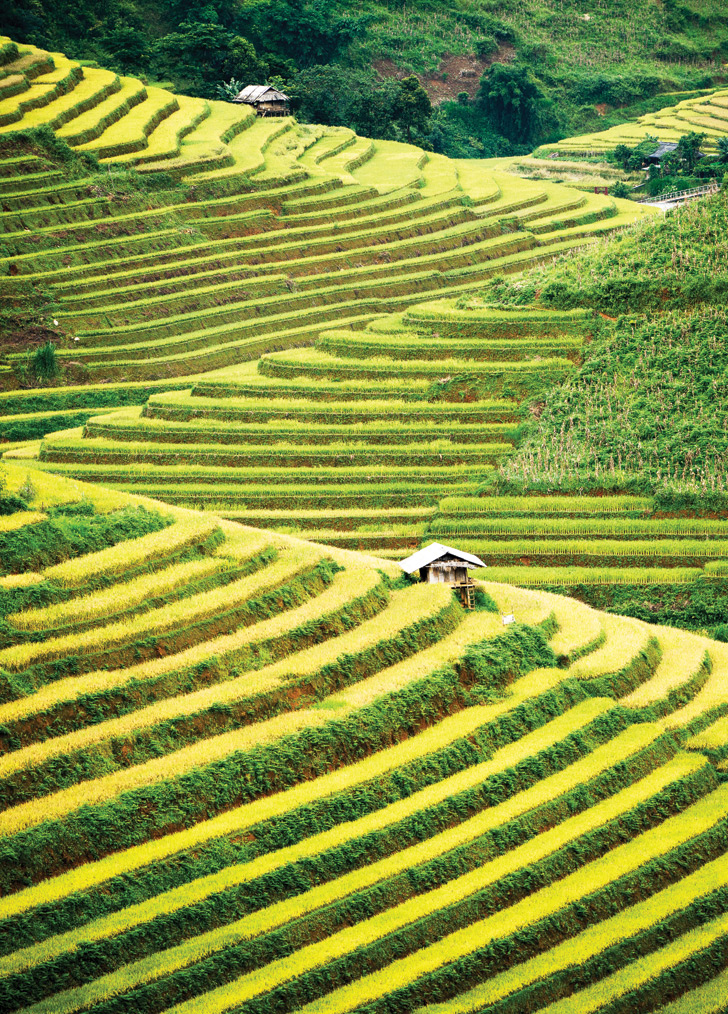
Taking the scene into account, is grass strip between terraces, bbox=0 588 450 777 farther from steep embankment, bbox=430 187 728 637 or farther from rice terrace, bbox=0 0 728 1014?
steep embankment, bbox=430 187 728 637

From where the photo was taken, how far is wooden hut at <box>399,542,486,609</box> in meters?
21.0

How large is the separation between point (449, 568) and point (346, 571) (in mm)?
1746

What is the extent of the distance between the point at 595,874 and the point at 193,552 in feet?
25.9

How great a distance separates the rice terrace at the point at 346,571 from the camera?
14.0 m

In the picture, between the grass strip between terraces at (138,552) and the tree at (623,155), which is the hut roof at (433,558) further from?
the tree at (623,155)

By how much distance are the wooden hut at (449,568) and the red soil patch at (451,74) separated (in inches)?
2112

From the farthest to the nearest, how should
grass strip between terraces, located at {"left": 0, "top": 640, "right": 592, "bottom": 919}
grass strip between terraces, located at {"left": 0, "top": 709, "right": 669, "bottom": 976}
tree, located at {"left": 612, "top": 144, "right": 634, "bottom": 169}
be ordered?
tree, located at {"left": 612, "top": 144, "right": 634, "bottom": 169} → grass strip between terraces, located at {"left": 0, "top": 640, "right": 592, "bottom": 919} → grass strip between terraces, located at {"left": 0, "top": 709, "right": 669, "bottom": 976}

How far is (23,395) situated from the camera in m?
34.4

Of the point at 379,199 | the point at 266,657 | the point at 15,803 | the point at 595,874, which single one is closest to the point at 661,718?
the point at 595,874

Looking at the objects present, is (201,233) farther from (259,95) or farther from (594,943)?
(594,943)

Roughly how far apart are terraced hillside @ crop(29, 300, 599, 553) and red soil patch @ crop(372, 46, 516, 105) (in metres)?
40.8

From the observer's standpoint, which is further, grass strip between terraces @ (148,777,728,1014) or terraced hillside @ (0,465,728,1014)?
terraced hillside @ (0,465,728,1014)

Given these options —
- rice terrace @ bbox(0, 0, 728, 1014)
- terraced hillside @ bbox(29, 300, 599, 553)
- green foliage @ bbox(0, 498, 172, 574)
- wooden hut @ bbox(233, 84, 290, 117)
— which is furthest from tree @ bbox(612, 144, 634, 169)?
green foliage @ bbox(0, 498, 172, 574)

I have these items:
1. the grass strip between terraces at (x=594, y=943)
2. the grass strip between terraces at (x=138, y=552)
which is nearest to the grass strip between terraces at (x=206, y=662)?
the grass strip between terraces at (x=138, y=552)
